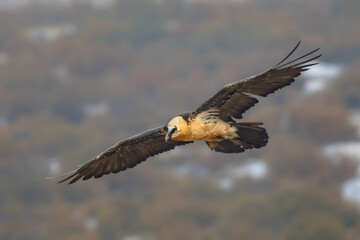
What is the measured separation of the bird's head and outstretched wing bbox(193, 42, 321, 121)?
0.45 m

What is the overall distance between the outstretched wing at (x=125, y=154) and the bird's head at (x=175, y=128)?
2.42m

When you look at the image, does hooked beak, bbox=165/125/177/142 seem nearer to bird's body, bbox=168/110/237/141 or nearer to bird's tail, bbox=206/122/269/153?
bird's body, bbox=168/110/237/141

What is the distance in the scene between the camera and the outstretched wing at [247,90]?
57.7 feet

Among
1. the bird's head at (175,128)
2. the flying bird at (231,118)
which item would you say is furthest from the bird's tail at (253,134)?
the bird's head at (175,128)

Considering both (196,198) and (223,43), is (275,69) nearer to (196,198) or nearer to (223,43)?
→ (196,198)

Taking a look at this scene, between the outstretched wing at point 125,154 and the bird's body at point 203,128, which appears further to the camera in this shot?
the outstretched wing at point 125,154

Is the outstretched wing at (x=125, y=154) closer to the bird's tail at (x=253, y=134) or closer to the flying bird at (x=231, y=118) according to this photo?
the flying bird at (x=231, y=118)

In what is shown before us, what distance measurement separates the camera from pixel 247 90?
18188 millimetres

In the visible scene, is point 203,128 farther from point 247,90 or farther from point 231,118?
point 247,90

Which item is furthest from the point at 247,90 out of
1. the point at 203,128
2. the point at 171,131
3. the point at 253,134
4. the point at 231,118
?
the point at 171,131

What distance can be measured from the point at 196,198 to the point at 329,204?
9.74 m

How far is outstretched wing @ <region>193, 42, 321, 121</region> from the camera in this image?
57.7ft

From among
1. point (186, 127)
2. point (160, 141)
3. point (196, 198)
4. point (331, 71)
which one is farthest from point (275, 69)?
point (331, 71)

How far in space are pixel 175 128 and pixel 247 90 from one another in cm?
186
